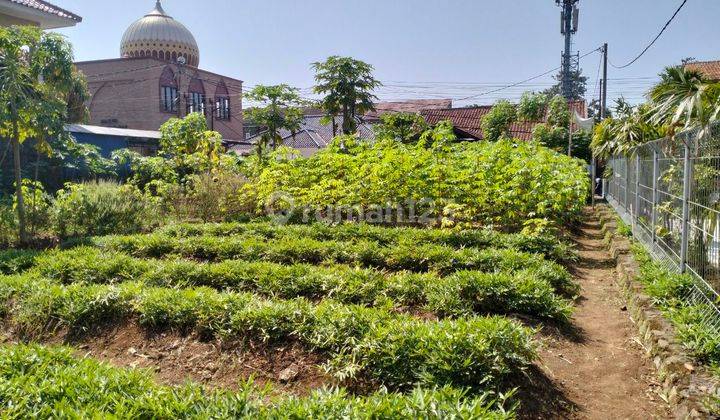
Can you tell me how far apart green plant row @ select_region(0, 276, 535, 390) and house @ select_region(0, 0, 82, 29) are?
9.10m

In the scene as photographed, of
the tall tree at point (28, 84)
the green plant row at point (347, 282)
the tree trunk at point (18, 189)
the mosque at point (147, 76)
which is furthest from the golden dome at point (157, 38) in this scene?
the green plant row at point (347, 282)

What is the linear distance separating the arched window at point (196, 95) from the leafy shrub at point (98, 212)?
31.1 m

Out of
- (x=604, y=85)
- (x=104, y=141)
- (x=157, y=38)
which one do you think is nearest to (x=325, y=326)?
(x=104, y=141)

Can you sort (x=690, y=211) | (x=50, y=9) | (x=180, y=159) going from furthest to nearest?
(x=180, y=159) < (x=50, y=9) < (x=690, y=211)

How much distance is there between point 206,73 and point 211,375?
4093 centimetres

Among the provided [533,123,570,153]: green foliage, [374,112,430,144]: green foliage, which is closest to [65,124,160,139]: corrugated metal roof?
[374,112,430,144]: green foliage

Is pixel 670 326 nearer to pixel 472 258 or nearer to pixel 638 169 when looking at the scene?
pixel 472 258

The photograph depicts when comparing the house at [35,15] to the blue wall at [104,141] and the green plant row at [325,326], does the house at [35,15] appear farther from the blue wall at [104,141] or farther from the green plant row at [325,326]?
the green plant row at [325,326]

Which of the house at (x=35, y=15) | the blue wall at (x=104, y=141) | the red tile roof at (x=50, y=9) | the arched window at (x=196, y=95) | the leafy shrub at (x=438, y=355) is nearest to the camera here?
the leafy shrub at (x=438, y=355)

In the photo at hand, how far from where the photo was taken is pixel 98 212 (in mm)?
9961

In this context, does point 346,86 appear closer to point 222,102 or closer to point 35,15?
point 35,15

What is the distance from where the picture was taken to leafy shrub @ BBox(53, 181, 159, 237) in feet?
31.9

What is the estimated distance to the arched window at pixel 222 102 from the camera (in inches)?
1731

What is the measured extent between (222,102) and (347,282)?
136 ft
